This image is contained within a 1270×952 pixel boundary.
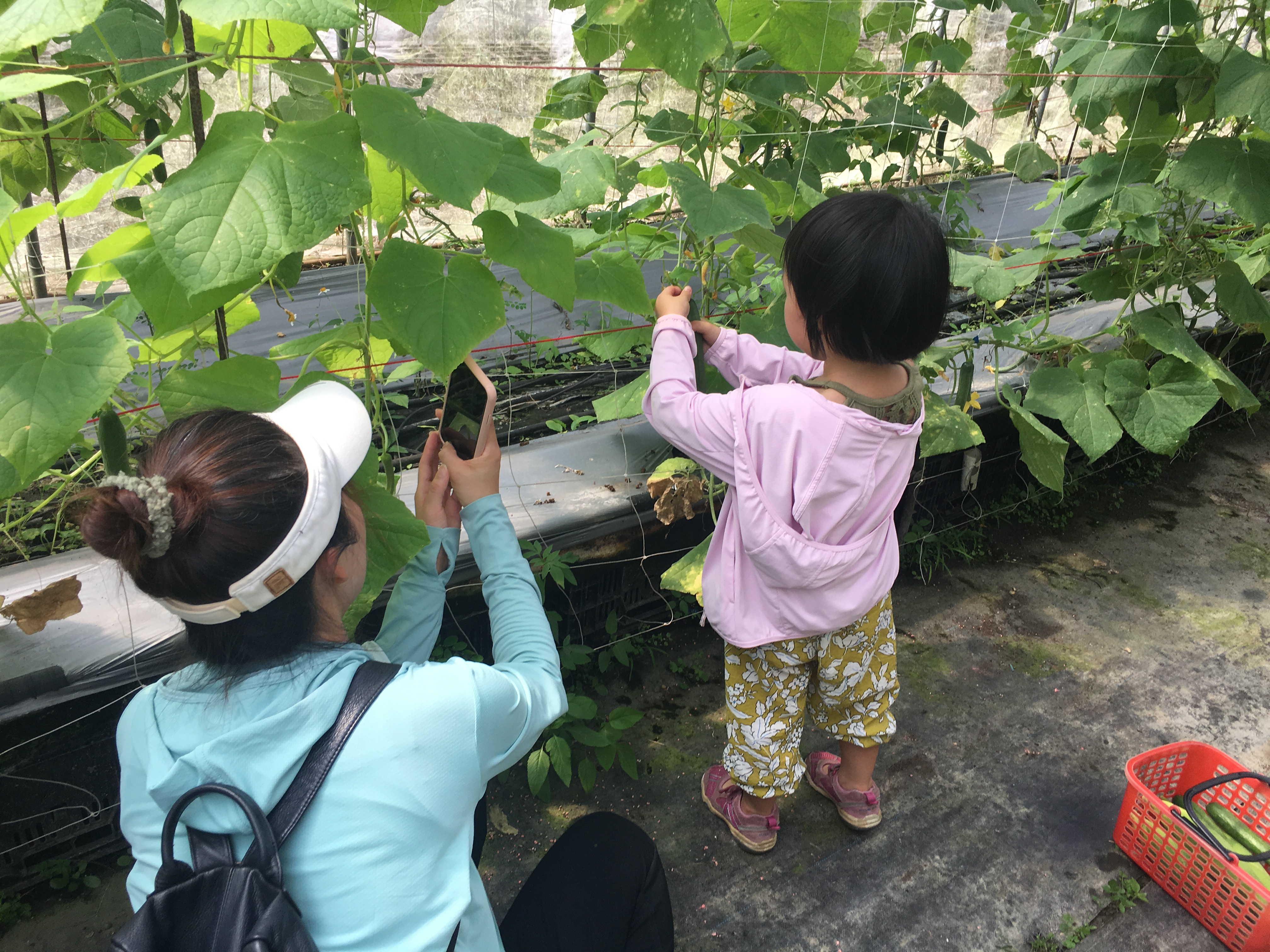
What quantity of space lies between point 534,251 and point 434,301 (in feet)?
0.55

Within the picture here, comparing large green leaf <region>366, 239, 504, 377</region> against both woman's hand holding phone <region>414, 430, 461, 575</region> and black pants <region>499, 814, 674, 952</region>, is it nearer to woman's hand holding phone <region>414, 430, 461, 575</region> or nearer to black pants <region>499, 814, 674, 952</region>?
woman's hand holding phone <region>414, 430, 461, 575</region>

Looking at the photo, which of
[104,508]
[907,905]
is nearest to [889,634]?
[907,905]

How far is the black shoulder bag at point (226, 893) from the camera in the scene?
2.18ft

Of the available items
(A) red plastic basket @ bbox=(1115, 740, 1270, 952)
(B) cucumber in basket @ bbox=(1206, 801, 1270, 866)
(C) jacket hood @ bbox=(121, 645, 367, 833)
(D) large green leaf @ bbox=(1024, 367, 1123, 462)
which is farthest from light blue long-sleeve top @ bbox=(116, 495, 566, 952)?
(D) large green leaf @ bbox=(1024, 367, 1123, 462)

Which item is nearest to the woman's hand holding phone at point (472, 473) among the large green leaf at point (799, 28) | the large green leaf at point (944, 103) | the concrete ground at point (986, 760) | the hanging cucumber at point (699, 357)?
the hanging cucumber at point (699, 357)

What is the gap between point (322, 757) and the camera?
74cm

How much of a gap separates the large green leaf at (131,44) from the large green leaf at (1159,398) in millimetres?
2284

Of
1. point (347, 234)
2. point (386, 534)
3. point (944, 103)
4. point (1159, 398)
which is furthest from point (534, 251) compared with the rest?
point (347, 234)

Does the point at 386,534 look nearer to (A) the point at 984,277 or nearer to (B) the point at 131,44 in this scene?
(B) the point at 131,44

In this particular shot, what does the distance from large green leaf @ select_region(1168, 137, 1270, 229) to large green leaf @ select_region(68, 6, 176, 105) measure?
7.07 feet

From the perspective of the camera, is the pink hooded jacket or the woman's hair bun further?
the pink hooded jacket

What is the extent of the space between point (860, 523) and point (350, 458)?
0.85 metres

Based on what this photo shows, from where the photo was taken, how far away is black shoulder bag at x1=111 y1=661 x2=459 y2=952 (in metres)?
0.66

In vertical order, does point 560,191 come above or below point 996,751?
above
